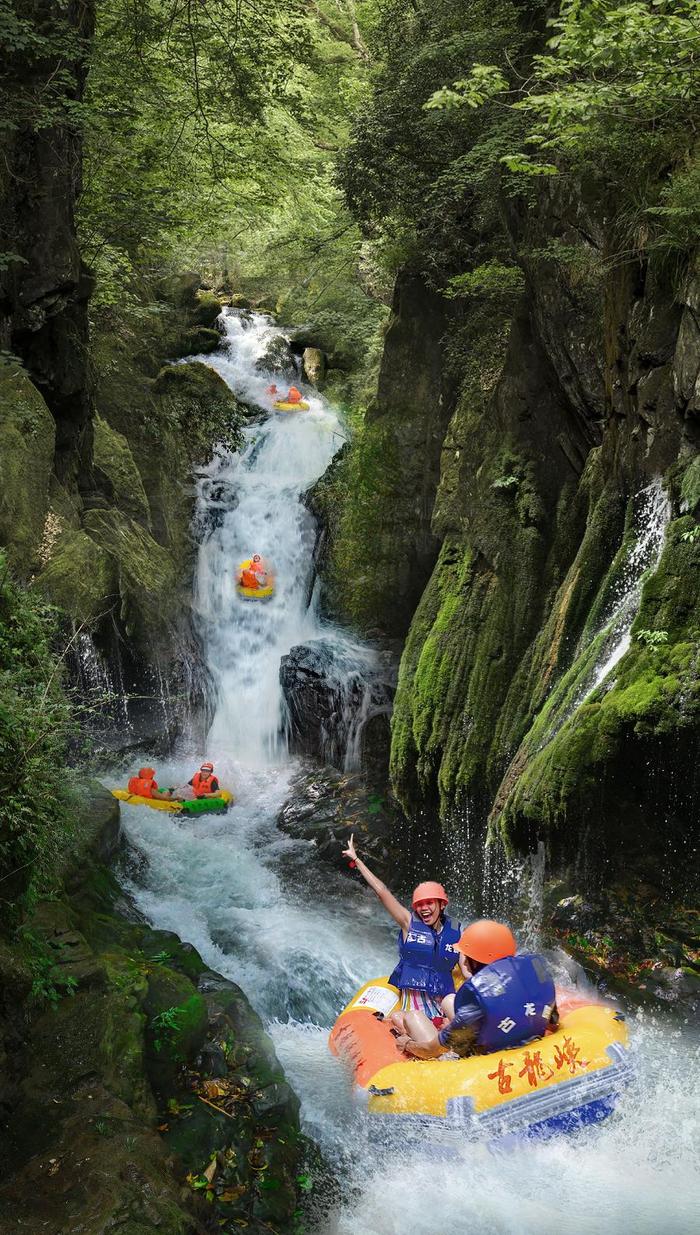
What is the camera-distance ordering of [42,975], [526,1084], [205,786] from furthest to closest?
[205,786], [526,1084], [42,975]

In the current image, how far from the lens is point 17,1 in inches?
352

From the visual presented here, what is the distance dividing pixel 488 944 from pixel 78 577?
7186 millimetres

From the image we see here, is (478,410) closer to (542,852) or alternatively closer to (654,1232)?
(542,852)

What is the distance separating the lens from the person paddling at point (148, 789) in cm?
1005

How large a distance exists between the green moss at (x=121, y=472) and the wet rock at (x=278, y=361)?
5812 mm

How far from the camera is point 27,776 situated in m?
4.05

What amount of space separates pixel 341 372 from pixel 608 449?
1275cm

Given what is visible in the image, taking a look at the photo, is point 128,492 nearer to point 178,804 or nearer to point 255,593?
point 255,593

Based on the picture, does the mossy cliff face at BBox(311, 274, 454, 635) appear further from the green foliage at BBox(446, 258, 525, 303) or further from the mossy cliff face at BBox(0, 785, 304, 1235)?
the mossy cliff face at BBox(0, 785, 304, 1235)

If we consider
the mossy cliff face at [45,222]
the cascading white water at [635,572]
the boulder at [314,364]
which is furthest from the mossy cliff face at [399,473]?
the cascading white water at [635,572]

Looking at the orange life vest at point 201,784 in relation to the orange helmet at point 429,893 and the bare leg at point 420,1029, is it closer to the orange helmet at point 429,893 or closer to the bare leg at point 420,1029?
the orange helmet at point 429,893

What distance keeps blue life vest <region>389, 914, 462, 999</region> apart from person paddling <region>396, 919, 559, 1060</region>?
24.6 inches

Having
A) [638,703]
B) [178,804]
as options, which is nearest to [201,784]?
[178,804]

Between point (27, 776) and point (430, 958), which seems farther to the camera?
point (430, 958)
